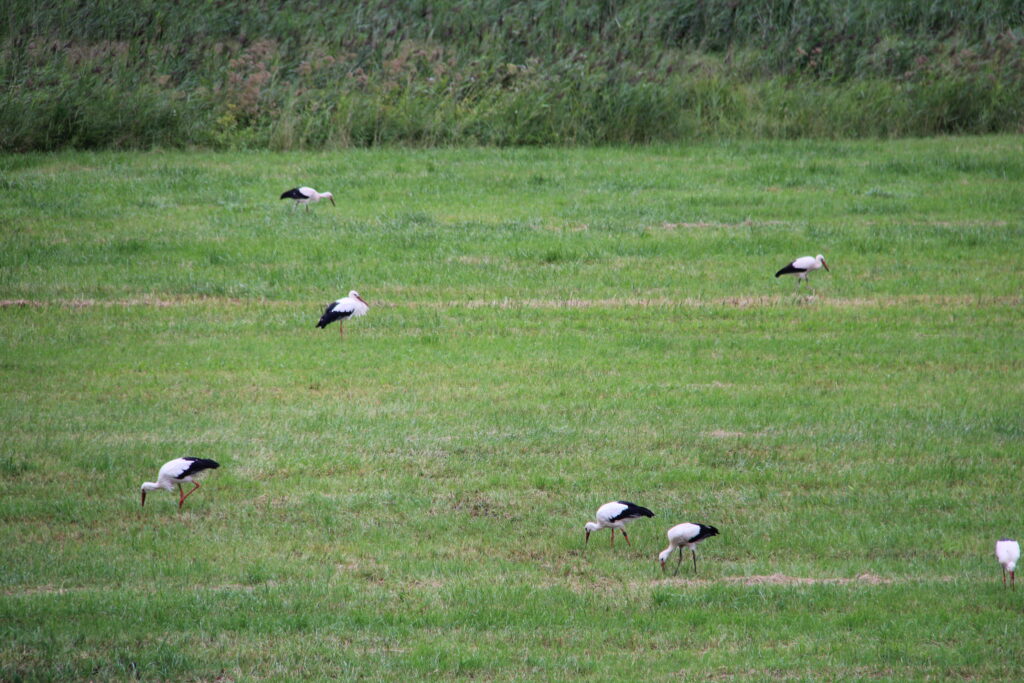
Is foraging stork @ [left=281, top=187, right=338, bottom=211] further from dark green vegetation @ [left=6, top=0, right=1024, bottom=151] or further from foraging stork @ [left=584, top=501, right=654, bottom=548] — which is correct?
foraging stork @ [left=584, top=501, right=654, bottom=548]

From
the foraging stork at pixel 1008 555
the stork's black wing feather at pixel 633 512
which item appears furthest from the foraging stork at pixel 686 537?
the foraging stork at pixel 1008 555

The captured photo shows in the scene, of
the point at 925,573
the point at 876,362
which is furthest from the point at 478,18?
the point at 925,573

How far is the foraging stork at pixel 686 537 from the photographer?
8656mm

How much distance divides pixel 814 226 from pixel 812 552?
40.5ft

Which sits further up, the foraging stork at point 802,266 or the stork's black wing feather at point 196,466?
the stork's black wing feather at point 196,466

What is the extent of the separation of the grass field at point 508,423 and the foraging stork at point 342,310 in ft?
1.15

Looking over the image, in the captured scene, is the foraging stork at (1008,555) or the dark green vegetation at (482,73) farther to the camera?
the dark green vegetation at (482,73)

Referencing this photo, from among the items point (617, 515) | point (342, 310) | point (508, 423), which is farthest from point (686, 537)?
point (342, 310)

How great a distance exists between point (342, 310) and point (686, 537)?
7669 mm

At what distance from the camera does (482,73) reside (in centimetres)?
Result: 2814

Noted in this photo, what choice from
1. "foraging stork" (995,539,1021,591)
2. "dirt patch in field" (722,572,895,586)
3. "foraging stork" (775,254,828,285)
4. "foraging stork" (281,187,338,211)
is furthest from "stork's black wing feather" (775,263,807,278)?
"foraging stork" (995,539,1021,591)

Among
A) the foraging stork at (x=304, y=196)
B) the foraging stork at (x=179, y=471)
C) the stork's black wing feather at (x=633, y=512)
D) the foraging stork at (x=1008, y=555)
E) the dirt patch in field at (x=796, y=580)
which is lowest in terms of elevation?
the foraging stork at (x=304, y=196)

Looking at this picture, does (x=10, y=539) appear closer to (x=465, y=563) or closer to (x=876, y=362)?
(x=465, y=563)

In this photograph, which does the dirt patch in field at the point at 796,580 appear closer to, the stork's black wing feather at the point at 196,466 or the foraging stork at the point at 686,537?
the foraging stork at the point at 686,537
